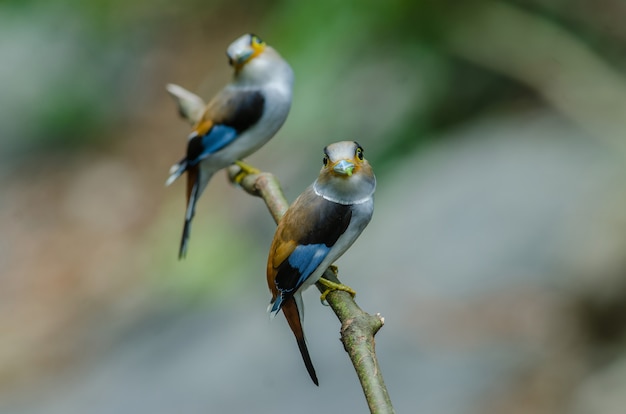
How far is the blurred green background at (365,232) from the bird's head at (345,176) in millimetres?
2423

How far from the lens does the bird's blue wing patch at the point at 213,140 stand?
2.86 meters

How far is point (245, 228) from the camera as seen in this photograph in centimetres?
586

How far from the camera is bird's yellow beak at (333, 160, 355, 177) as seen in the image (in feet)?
5.61

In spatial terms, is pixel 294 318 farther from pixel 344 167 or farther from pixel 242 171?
pixel 242 171

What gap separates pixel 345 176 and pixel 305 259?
20 cm

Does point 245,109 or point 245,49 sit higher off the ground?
point 245,49

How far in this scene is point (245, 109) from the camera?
111 inches

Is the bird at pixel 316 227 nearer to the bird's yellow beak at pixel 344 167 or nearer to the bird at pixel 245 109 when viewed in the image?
the bird's yellow beak at pixel 344 167

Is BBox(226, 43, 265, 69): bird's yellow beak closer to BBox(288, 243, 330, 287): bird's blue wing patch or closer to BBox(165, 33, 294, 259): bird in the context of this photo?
BBox(165, 33, 294, 259): bird

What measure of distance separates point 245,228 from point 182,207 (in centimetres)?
135

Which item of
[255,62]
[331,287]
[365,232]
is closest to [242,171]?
[255,62]

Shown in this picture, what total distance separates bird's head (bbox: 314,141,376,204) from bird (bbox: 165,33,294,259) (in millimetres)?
920

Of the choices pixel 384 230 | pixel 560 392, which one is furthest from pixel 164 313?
pixel 560 392

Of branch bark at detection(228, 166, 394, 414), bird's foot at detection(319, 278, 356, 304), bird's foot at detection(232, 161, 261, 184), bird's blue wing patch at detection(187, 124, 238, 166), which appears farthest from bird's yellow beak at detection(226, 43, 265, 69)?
bird's foot at detection(319, 278, 356, 304)
